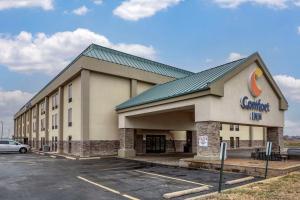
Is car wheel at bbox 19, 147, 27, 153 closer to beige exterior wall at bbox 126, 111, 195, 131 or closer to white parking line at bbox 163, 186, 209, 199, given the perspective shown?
beige exterior wall at bbox 126, 111, 195, 131

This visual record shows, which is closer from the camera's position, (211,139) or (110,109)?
(211,139)

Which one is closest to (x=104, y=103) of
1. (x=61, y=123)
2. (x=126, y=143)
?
(x=126, y=143)

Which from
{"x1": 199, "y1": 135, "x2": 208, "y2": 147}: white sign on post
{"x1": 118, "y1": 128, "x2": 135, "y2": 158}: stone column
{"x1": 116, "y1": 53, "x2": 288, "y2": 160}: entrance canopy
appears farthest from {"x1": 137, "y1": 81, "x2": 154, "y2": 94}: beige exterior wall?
{"x1": 199, "y1": 135, "x2": 208, "y2": 147}: white sign on post

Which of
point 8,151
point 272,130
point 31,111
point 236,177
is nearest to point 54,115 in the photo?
point 8,151

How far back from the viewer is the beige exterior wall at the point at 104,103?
30375mm

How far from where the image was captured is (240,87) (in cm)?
2148

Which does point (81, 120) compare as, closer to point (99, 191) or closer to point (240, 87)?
point (240, 87)

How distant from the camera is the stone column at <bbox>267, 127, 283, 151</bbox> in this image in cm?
2533

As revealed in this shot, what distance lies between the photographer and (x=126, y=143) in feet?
94.6

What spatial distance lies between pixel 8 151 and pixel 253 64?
110 feet

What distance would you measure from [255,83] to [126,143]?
12162 mm

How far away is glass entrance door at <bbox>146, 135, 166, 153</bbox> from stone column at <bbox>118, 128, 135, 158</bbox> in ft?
14.8

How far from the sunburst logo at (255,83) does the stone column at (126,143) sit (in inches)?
458

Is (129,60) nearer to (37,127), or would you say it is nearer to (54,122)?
(54,122)
